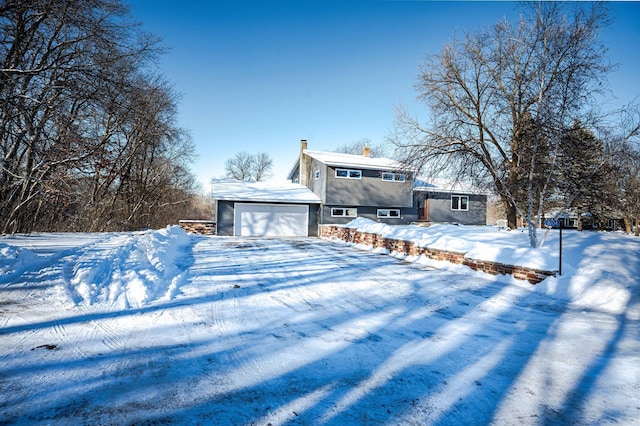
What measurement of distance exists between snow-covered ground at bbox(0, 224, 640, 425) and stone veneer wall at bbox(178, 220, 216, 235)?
11.2m

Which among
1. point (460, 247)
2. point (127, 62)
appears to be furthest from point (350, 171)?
point (127, 62)

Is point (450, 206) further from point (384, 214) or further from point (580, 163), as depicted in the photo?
point (580, 163)

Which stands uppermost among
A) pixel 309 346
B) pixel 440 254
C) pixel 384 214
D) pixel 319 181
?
pixel 319 181

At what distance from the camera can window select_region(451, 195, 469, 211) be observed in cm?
2360

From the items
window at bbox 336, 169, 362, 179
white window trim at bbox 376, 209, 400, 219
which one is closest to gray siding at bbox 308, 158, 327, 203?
window at bbox 336, 169, 362, 179

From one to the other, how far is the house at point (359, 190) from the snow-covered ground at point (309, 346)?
1292 centimetres

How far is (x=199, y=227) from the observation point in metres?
17.4

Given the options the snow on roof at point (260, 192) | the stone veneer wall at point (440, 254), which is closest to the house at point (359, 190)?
the snow on roof at point (260, 192)

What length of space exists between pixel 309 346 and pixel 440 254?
6035mm

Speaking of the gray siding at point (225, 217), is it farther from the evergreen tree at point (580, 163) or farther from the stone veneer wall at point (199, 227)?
the evergreen tree at point (580, 163)

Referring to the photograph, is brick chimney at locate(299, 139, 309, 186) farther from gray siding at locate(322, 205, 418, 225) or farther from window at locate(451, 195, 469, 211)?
window at locate(451, 195, 469, 211)

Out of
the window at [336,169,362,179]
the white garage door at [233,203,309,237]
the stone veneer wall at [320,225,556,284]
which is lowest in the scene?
the stone veneer wall at [320,225,556,284]

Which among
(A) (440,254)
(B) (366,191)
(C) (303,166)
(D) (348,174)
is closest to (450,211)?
(B) (366,191)

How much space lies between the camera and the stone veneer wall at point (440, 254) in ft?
20.0
